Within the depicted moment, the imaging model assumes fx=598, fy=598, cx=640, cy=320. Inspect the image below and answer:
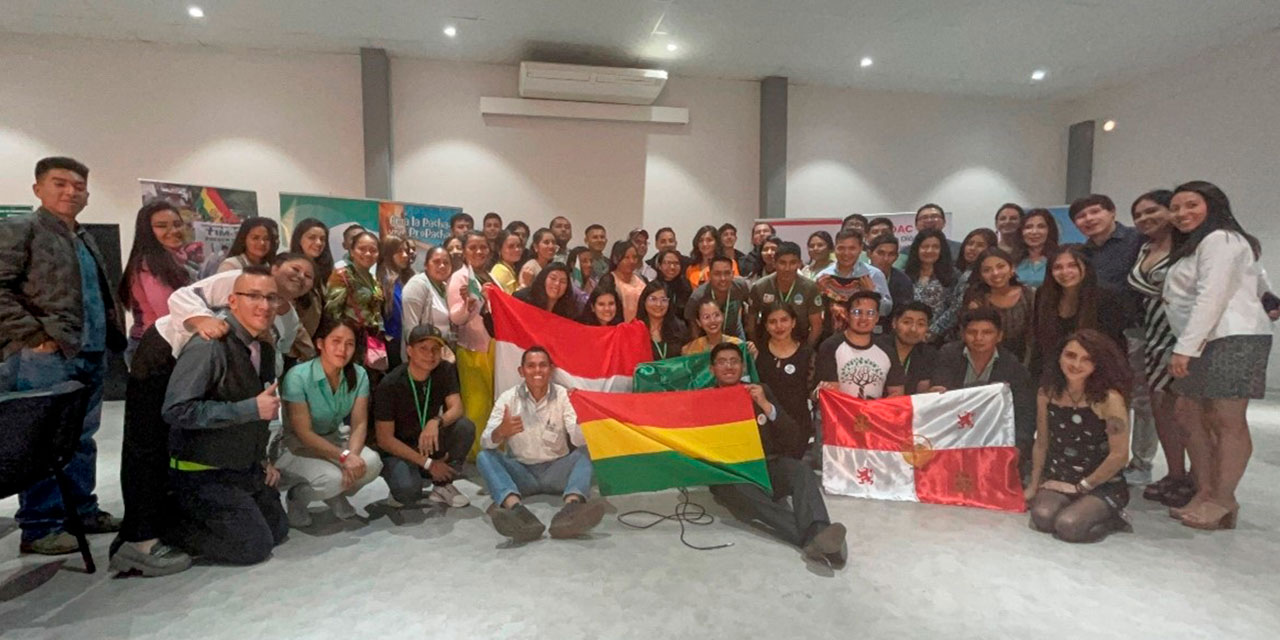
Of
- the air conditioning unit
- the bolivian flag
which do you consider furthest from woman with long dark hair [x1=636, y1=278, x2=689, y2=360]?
the air conditioning unit

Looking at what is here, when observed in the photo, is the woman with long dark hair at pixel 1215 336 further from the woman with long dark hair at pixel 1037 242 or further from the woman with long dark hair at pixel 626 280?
the woman with long dark hair at pixel 626 280

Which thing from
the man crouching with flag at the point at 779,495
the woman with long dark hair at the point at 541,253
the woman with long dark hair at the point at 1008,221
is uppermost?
the woman with long dark hair at the point at 1008,221

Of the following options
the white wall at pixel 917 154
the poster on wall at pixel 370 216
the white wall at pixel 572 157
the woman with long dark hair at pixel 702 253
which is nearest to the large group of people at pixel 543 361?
the woman with long dark hair at pixel 702 253

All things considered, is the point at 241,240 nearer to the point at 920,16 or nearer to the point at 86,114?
the point at 86,114

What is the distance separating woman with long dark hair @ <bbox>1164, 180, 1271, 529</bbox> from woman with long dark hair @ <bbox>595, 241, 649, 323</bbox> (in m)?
3.20

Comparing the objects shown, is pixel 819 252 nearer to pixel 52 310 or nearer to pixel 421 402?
pixel 421 402

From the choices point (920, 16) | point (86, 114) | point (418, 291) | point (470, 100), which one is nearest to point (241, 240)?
point (418, 291)

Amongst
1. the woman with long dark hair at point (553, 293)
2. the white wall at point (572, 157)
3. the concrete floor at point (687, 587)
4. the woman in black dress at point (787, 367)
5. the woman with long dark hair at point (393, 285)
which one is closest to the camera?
the concrete floor at point (687, 587)

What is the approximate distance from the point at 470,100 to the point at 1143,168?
374 inches

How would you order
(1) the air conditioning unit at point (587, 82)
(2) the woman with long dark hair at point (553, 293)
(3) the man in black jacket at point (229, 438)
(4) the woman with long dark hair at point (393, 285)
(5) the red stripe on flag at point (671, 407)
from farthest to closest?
1. (1) the air conditioning unit at point (587, 82)
2. (4) the woman with long dark hair at point (393, 285)
3. (2) the woman with long dark hair at point (553, 293)
4. (5) the red stripe on flag at point (671, 407)
5. (3) the man in black jacket at point (229, 438)

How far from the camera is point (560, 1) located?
610cm

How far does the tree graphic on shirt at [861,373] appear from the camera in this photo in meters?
3.85

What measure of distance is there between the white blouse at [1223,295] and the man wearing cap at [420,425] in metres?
4.14

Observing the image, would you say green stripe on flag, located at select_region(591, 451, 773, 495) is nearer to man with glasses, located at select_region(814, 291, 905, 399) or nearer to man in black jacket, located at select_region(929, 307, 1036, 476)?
man with glasses, located at select_region(814, 291, 905, 399)
